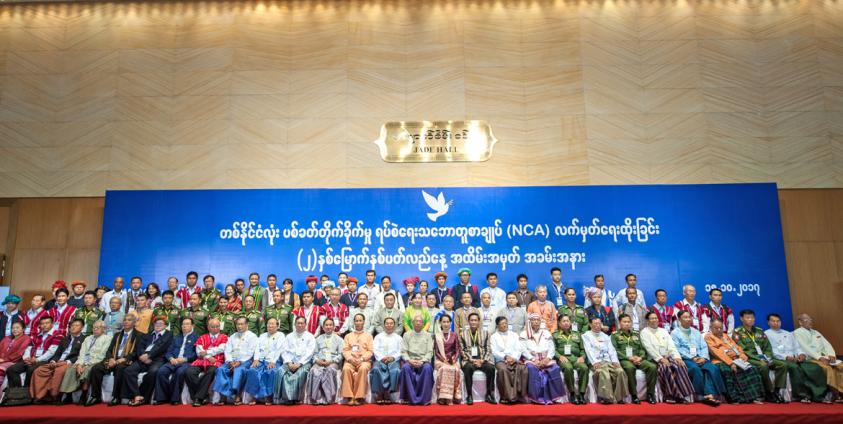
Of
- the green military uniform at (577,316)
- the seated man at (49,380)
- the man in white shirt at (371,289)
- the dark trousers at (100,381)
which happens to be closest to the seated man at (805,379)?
the green military uniform at (577,316)

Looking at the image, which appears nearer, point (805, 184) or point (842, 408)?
point (842, 408)

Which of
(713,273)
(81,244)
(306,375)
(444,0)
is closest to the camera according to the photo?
(306,375)

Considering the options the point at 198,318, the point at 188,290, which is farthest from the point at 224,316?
the point at 188,290

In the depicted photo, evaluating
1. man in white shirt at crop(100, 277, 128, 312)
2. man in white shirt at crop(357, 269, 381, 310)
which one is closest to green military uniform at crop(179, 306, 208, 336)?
man in white shirt at crop(100, 277, 128, 312)

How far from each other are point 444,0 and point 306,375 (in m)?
6.75

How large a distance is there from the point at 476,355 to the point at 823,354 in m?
4.37

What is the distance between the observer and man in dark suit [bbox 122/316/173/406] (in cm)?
673

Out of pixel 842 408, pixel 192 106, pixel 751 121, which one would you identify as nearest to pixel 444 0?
pixel 192 106

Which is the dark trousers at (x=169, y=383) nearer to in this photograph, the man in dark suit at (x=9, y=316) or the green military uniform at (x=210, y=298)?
the green military uniform at (x=210, y=298)

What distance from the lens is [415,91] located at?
9898 mm

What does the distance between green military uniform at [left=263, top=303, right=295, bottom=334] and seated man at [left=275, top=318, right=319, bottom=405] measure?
0.37 metres

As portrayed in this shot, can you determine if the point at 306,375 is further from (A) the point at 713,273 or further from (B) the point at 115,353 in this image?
(A) the point at 713,273

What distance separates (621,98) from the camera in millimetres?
9797

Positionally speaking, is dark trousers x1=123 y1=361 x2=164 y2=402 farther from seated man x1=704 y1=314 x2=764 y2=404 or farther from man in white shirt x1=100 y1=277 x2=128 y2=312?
seated man x1=704 y1=314 x2=764 y2=404
